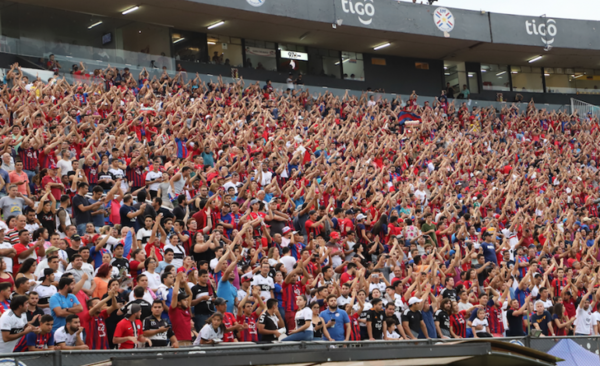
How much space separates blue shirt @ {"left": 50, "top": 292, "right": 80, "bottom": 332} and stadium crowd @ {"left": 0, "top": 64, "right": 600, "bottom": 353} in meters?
0.02

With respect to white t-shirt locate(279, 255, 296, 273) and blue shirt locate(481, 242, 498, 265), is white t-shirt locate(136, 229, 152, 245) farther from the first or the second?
blue shirt locate(481, 242, 498, 265)

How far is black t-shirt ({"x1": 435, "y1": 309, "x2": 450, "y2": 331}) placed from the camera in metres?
11.8

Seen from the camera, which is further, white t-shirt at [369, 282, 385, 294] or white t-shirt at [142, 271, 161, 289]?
white t-shirt at [369, 282, 385, 294]

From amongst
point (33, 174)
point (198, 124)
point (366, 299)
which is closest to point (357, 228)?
point (366, 299)

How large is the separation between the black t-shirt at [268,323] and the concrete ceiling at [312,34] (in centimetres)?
1946

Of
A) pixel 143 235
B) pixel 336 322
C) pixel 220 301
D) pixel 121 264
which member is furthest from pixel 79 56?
pixel 336 322

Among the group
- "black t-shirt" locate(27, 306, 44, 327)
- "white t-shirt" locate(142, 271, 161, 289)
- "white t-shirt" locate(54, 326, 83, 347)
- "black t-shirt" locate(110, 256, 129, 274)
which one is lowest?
"white t-shirt" locate(54, 326, 83, 347)

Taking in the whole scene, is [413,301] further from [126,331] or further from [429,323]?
[126,331]

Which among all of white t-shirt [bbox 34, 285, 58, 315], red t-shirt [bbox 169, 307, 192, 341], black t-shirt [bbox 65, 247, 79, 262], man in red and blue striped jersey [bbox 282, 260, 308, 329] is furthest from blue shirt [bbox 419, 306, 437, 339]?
white t-shirt [bbox 34, 285, 58, 315]

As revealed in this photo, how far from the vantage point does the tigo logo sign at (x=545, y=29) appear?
A: 35906mm

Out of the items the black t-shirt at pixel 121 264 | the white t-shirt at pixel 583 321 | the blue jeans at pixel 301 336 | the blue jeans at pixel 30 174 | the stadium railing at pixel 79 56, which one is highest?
the stadium railing at pixel 79 56

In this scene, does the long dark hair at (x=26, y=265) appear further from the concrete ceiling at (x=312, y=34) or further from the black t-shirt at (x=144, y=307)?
the concrete ceiling at (x=312, y=34)

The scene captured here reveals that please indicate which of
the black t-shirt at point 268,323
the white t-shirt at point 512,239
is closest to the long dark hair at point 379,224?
the white t-shirt at point 512,239

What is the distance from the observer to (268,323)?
10.0 meters
